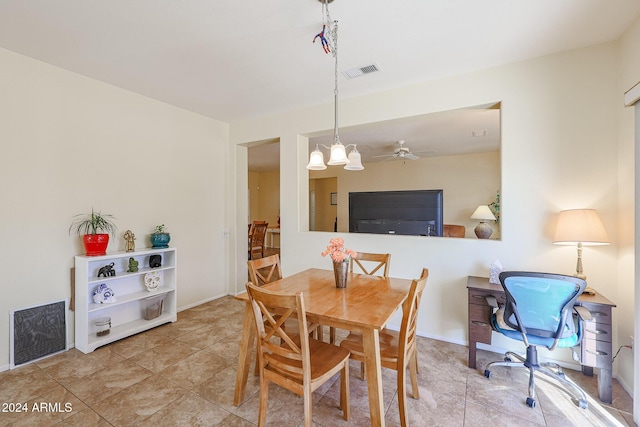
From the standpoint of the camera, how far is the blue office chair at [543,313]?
178cm

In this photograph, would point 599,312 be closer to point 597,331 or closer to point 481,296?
point 597,331

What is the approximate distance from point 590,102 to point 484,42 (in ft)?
3.26

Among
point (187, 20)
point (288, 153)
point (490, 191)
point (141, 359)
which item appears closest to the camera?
point (187, 20)

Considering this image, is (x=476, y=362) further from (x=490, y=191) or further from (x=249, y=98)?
(x=490, y=191)

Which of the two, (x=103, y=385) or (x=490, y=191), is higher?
(x=490, y=191)

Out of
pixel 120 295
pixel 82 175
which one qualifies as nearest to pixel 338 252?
pixel 120 295

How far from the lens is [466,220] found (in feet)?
20.5

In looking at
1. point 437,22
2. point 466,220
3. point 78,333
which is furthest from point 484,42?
point 466,220

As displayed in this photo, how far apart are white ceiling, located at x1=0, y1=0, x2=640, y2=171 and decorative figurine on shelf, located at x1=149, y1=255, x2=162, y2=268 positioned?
1876mm

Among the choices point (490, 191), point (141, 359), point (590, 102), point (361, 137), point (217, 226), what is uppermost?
point (361, 137)

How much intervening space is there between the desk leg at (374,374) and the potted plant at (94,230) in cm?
268

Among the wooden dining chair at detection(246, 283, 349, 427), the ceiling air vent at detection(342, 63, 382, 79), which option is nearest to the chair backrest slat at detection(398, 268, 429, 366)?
the wooden dining chair at detection(246, 283, 349, 427)

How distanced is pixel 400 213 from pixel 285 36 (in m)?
2.55

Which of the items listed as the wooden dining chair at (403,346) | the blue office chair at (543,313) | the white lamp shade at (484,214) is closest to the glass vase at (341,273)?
the wooden dining chair at (403,346)
